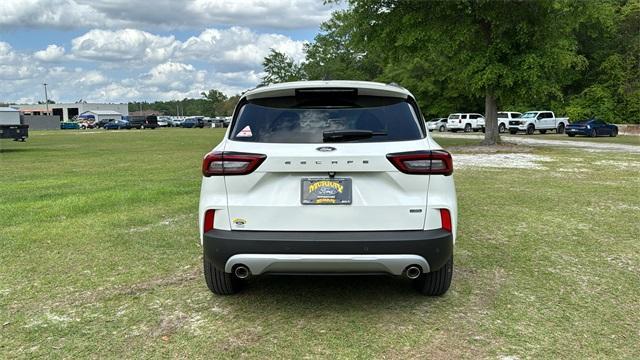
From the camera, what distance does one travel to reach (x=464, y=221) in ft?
24.1

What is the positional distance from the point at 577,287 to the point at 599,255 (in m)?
1.23

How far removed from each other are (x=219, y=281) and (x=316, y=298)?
814 millimetres

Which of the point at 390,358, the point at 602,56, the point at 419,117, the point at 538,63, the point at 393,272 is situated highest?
the point at 602,56

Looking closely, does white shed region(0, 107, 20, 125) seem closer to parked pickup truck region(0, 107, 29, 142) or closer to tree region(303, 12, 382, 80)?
parked pickup truck region(0, 107, 29, 142)

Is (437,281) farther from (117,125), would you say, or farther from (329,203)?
(117,125)

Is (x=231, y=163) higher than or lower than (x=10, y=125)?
lower

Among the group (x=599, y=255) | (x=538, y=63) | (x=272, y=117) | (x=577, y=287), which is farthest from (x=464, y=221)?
(x=538, y=63)

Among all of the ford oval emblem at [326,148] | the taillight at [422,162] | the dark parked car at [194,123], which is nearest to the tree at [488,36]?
the taillight at [422,162]

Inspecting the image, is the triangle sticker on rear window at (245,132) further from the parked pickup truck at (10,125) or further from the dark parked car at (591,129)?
the dark parked car at (591,129)

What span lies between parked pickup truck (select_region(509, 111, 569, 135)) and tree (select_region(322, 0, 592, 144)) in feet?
59.0

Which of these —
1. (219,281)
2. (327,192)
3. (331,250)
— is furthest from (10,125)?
(331,250)

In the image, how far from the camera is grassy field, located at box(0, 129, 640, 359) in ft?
11.6

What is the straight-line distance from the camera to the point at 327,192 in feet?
12.1

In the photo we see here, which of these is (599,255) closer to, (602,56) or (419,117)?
(419,117)
